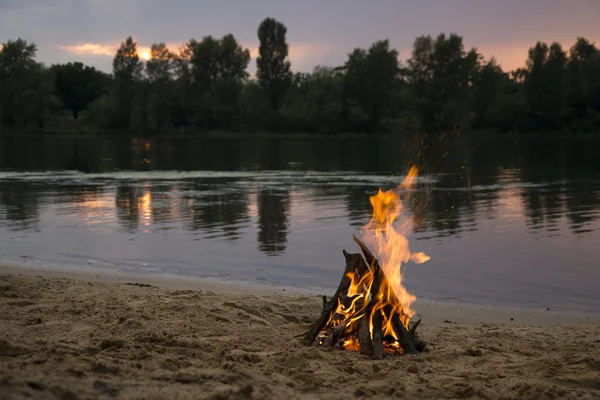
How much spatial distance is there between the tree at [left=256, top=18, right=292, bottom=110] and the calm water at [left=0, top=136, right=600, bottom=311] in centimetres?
8897

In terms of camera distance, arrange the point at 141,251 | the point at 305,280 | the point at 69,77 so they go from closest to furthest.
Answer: the point at 305,280, the point at 141,251, the point at 69,77

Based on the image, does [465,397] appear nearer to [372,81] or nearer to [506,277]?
[506,277]

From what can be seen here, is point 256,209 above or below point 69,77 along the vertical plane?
below

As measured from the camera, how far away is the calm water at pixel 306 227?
13.1 metres

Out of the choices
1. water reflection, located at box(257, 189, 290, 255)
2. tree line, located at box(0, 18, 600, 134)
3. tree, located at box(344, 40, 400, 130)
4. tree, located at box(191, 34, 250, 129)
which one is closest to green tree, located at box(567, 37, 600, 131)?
tree line, located at box(0, 18, 600, 134)

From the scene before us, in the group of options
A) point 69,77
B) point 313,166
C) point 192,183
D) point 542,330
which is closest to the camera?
point 542,330

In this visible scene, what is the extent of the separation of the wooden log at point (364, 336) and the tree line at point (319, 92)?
103165 mm

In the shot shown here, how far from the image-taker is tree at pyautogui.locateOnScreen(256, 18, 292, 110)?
12206 centimetres

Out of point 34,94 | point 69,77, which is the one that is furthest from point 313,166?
point 69,77

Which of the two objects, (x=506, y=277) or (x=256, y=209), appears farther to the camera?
(x=256, y=209)

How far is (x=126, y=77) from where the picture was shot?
5049 inches

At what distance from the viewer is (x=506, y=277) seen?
12969mm

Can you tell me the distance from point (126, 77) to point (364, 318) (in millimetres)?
126103

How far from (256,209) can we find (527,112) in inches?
3770
